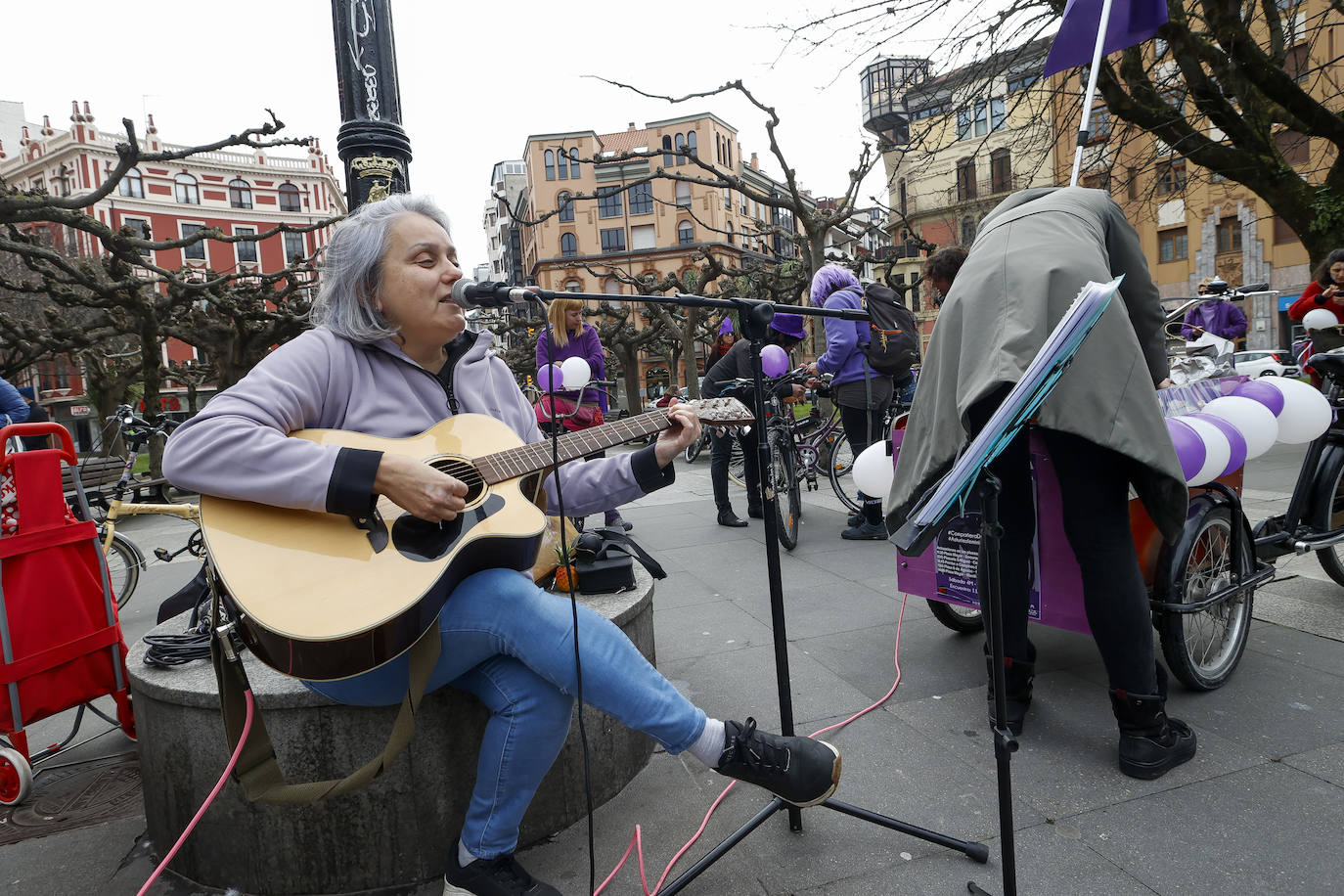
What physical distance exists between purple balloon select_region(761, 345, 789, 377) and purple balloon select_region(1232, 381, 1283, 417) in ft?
10.3

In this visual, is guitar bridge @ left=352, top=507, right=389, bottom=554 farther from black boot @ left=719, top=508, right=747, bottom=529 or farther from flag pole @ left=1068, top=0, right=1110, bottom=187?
black boot @ left=719, top=508, right=747, bottom=529

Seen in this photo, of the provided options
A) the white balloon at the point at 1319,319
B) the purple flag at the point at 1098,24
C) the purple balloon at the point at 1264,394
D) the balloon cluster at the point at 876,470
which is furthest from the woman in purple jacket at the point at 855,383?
the white balloon at the point at 1319,319

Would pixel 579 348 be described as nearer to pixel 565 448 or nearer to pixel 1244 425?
pixel 565 448

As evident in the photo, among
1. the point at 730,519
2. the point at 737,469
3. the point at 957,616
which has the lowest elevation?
the point at 737,469

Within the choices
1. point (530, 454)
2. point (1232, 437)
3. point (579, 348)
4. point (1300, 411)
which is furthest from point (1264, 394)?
point (579, 348)

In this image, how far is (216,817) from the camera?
1.97 m

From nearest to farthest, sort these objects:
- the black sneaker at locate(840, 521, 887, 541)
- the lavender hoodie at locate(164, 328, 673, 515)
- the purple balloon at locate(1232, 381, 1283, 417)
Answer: the lavender hoodie at locate(164, 328, 673, 515), the purple balloon at locate(1232, 381, 1283, 417), the black sneaker at locate(840, 521, 887, 541)

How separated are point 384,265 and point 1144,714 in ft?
8.29

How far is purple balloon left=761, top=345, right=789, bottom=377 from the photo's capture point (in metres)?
5.98

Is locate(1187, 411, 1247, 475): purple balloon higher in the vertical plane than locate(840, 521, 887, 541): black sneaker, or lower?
higher

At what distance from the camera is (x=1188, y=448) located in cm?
257

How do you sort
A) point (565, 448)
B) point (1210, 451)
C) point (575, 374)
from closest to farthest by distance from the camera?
point (565, 448) < point (1210, 451) < point (575, 374)

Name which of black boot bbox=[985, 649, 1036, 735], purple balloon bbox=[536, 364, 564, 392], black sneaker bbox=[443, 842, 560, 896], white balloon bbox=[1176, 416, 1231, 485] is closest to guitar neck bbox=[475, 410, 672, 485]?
black sneaker bbox=[443, 842, 560, 896]

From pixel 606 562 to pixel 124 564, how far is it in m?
4.59
